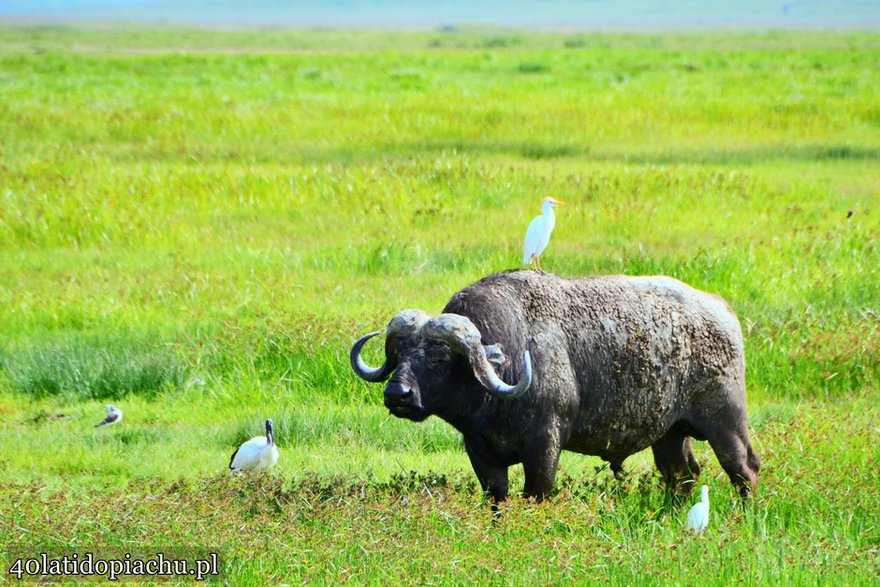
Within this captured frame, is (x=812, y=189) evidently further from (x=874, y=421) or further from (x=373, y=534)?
(x=373, y=534)

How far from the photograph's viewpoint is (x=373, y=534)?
6.38 metres

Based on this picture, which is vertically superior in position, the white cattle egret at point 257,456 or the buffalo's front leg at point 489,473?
the buffalo's front leg at point 489,473

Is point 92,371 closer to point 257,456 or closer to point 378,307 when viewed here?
point 378,307

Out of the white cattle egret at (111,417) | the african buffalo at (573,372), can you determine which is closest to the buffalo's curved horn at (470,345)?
the african buffalo at (573,372)

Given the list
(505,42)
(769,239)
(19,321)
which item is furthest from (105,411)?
(505,42)

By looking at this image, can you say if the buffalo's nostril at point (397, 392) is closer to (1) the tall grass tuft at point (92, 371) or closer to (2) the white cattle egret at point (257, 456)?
(2) the white cattle egret at point (257, 456)

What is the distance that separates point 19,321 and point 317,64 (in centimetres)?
3905

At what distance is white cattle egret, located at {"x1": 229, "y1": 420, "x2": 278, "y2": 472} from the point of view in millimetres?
7785

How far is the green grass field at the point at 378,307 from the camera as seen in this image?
6371 millimetres

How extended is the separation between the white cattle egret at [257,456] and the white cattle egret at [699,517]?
269 centimetres

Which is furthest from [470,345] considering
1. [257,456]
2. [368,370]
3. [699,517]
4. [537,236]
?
[537,236]

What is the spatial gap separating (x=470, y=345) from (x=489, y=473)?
933 mm

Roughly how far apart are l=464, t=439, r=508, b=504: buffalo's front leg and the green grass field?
4.3 inches

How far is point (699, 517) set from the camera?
655 centimetres
